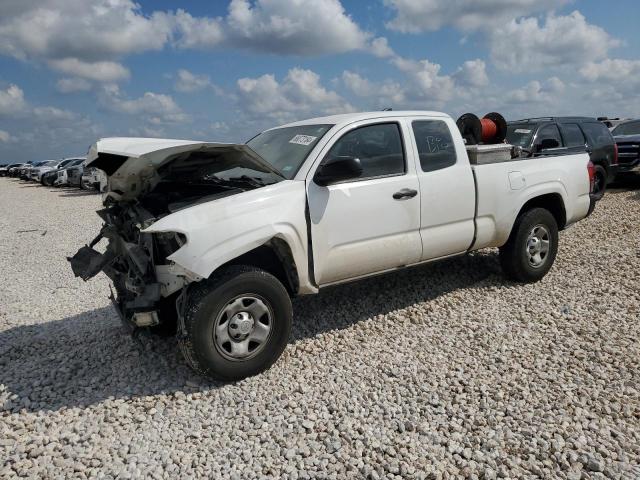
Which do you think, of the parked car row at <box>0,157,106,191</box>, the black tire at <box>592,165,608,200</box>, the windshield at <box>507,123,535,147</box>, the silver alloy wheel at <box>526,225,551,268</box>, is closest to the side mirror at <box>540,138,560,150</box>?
the windshield at <box>507,123,535,147</box>

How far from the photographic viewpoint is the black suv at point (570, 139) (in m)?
10.1

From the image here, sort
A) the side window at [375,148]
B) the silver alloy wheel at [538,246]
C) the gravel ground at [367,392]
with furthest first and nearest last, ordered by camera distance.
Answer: the silver alloy wheel at [538,246] < the side window at [375,148] < the gravel ground at [367,392]

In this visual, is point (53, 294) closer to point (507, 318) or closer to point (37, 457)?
point (37, 457)

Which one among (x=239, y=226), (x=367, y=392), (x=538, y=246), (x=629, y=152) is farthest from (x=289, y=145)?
(x=629, y=152)

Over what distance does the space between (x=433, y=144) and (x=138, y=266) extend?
3.00m

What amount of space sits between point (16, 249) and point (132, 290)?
7.77 meters

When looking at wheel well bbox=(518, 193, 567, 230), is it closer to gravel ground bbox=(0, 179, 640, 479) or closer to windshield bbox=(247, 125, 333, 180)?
gravel ground bbox=(0, 179, 640, 479)

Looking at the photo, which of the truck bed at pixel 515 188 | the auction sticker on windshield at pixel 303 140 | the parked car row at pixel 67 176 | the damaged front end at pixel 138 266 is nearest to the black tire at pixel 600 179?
the truck bed at pixel 515 188

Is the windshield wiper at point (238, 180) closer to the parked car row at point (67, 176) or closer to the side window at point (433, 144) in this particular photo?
the side window at point (433, 144)

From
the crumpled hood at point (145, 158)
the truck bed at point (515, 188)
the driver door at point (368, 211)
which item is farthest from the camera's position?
the truck bed at point (515, 188)

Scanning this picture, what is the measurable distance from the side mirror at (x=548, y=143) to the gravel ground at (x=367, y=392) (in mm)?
4565

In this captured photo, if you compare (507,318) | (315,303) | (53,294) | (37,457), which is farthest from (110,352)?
(507,318)

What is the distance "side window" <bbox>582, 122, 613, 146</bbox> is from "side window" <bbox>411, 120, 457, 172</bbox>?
7.62m

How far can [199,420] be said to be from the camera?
3.48 metres
